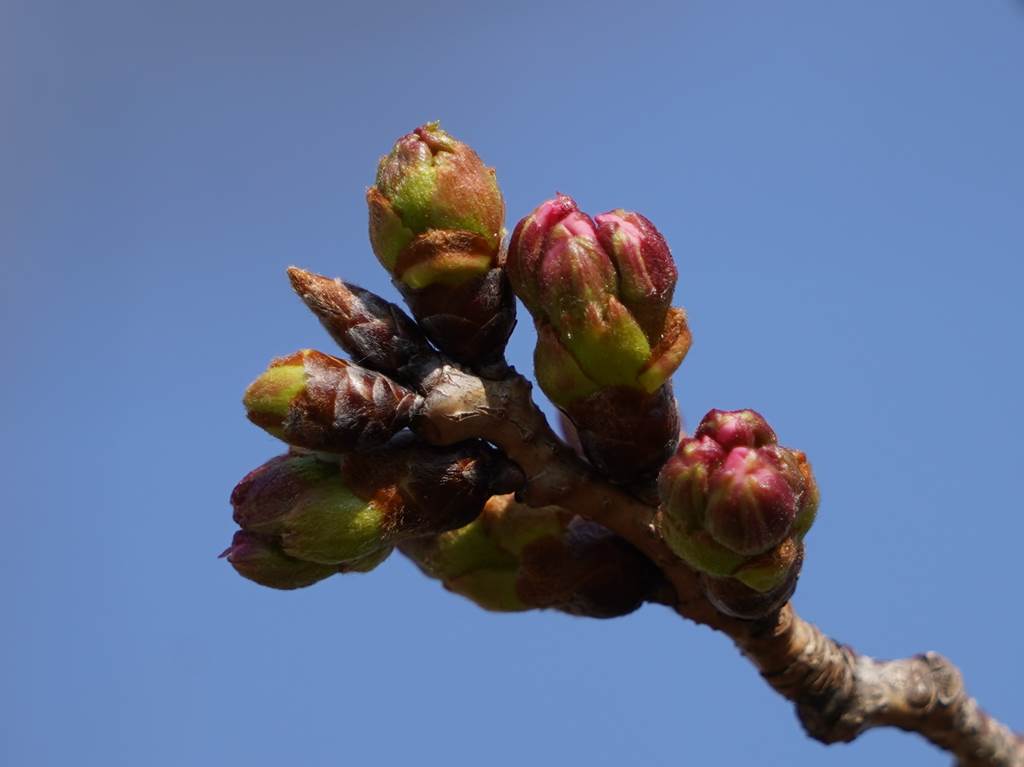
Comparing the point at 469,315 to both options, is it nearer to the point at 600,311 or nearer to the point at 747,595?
the point at 600,311

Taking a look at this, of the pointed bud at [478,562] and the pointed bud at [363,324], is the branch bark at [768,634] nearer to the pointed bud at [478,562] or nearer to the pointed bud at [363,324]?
the pointed bud at [363,324]

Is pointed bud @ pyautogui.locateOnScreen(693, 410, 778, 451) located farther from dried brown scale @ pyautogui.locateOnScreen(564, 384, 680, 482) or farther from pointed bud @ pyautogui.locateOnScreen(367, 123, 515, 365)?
pointed bud @ pyautogui.locateOnScreen(367, 123, 515, 365)

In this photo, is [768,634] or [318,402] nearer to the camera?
[318,402]

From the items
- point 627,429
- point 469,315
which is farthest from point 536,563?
point 469,315

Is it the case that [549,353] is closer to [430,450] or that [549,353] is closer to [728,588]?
[430,450]

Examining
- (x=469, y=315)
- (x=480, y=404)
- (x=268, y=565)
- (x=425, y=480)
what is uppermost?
(x=469, y=315)

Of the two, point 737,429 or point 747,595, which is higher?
point 737,429

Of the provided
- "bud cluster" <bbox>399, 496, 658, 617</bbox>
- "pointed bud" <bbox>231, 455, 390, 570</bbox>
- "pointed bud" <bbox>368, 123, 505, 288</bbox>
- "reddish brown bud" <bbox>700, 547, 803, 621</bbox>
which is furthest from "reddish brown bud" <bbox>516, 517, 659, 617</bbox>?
"pointed bud" <bbox>368, 123, 505, 288</bbox>
